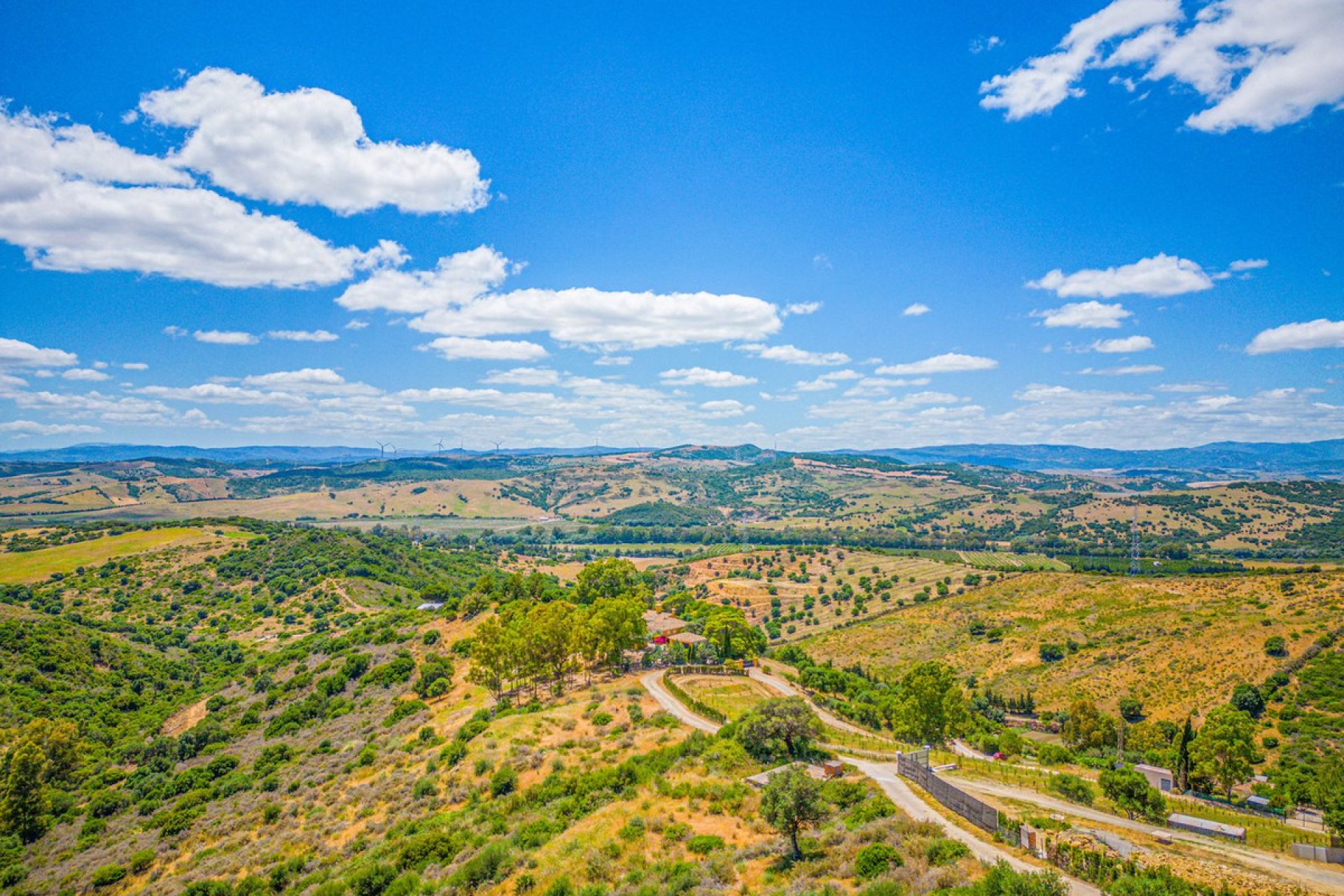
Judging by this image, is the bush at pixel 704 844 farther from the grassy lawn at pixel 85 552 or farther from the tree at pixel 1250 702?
the grassy lawn at pixel 85 552

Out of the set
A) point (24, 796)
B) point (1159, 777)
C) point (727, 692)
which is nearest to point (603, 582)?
point (727, 692)

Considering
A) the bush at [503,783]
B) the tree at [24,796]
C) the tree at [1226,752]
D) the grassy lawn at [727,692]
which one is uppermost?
the bush at [503,783]

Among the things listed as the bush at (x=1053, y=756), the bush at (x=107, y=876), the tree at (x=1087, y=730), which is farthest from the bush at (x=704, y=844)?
the tree at (x=1087, y=730)

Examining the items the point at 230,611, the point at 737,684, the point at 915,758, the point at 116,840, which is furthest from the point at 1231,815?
the point at 230,611

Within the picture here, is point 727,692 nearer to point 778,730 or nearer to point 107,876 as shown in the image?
point 778,730

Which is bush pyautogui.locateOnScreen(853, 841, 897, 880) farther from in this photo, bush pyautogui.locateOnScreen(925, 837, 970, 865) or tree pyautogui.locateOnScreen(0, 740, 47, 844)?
tree pyautogui.locateOnScreen(0, 740, 47, 844)

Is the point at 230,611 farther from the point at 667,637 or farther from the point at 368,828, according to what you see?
the point at 368,828

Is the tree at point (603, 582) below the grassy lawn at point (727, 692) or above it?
above
